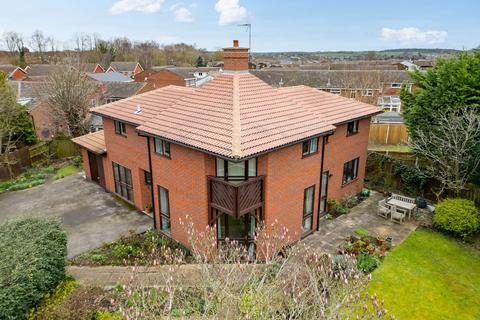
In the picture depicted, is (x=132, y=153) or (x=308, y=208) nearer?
(x=308, y=208)

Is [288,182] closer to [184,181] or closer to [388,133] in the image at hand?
[184,181]

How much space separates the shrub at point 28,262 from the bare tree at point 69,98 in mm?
19099

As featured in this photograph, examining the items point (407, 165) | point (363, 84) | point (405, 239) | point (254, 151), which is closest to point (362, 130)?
point (407, 165)

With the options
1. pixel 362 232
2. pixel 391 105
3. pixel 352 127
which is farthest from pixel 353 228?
pixel 391 105

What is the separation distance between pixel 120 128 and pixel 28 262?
30.1 feet

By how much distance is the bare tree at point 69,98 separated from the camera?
91.4ft

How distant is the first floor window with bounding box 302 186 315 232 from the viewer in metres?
14.5

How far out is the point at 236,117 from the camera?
1265 centimetres

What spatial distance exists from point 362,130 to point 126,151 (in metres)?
12.3

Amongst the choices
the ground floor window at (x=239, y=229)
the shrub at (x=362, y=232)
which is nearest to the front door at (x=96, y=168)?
the ground floor window at (x=239, y=229)

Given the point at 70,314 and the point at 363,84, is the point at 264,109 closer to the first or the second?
the point at 70,314

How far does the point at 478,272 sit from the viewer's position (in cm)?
1272

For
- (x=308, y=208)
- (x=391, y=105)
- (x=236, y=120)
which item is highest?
(x=236, y=120)

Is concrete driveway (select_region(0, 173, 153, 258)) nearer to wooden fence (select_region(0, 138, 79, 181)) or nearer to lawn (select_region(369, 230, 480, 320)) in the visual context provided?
wooden fence (select_region(0, 138, 79, 181))
